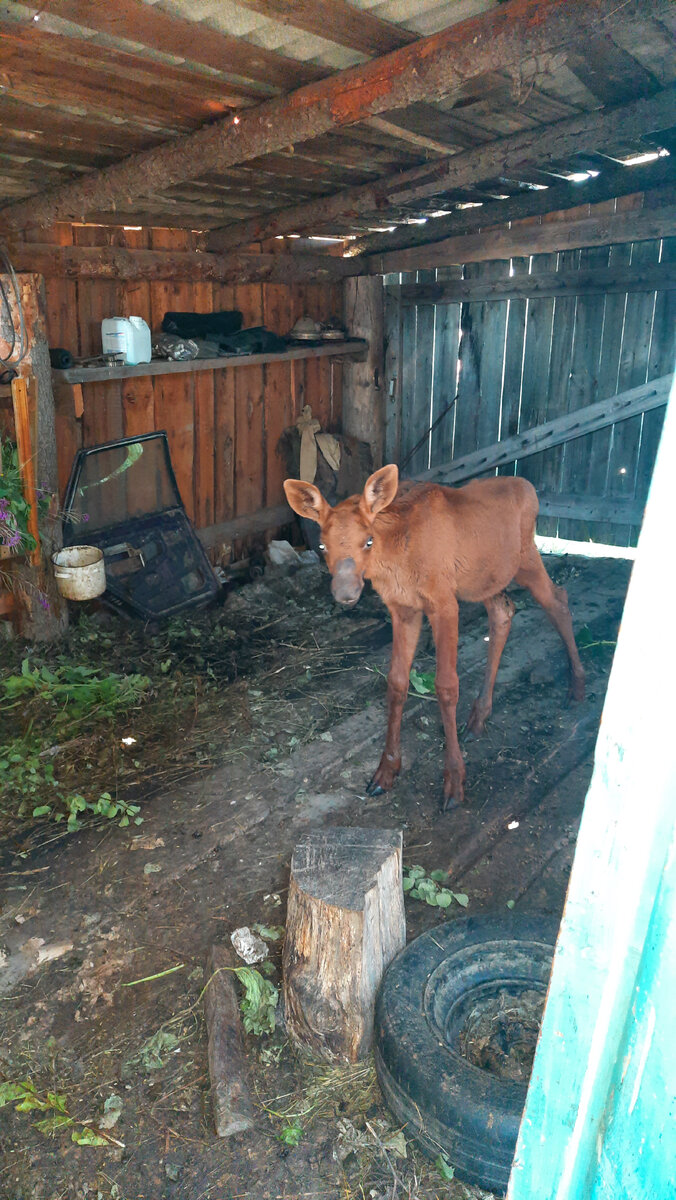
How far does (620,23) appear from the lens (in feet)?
12.0

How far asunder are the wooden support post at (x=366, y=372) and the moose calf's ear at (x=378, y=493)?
561 centimetres

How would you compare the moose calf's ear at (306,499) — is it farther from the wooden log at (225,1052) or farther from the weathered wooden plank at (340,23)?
the wooden log at (225,1052)

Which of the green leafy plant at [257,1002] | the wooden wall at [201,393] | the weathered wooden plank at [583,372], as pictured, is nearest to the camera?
the green leafy plant at [257,1002]

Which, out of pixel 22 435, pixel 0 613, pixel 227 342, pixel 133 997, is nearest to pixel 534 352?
pixel 227 342

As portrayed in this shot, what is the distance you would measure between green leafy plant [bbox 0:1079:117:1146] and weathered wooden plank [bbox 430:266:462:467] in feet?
27.8

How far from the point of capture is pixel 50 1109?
3.10m

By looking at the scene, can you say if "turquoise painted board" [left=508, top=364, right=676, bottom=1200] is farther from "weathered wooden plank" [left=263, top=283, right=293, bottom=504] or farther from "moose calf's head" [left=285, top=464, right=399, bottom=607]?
"weathered wooden plank" [left=263, top=283, right=293, bottom=504]

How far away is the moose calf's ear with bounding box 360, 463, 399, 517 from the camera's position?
4.62 m

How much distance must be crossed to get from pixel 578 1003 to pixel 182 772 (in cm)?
457

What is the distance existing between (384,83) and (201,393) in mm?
4571

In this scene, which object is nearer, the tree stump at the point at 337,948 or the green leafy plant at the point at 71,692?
the tree stump at the point at 337,948

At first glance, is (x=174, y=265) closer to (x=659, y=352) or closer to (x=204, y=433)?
(x=204, y=433)

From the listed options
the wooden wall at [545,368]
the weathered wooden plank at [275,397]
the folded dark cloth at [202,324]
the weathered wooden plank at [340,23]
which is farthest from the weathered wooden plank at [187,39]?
the wooden wall at [545,368]

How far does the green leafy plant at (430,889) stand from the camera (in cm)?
414
